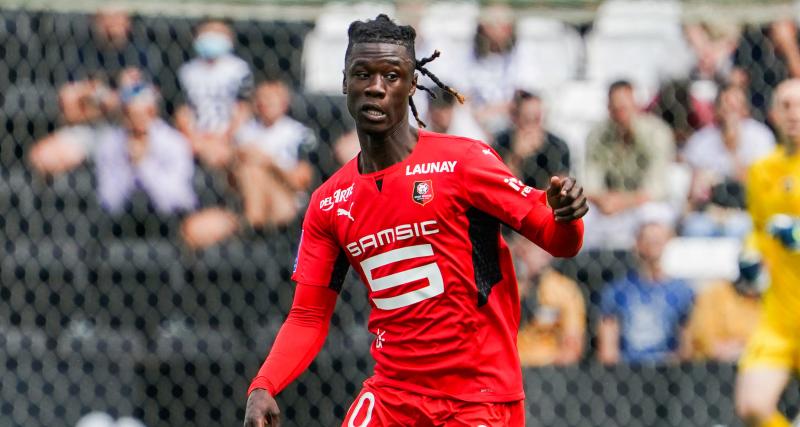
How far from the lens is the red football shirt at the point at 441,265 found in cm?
404

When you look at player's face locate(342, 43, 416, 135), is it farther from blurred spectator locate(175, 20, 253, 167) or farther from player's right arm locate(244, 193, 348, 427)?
blurred spectator locate(175, 20, 253, 167)

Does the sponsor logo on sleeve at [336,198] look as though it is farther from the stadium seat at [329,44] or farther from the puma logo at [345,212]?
the stadium seat at [329,44]

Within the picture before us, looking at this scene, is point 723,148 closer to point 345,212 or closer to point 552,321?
point 552,321

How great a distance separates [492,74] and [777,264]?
1934 millimetres

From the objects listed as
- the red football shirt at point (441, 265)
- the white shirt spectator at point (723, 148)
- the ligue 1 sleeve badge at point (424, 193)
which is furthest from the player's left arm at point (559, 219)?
the white shirt spectator at point (723, 148)

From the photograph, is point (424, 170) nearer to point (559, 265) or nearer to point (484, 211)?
point (484, 211)

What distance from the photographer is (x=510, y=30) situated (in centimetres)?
737

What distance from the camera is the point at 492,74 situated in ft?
25.4

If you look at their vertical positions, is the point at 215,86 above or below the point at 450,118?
above

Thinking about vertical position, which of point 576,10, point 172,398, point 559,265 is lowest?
point 172,398

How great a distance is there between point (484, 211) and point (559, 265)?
3135 millimetres

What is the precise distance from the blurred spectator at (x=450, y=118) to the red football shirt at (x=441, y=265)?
124 inches

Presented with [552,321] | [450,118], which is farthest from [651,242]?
[450,118]

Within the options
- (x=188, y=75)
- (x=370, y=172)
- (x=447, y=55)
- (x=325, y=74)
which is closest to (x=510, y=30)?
(x=447, y=55)
